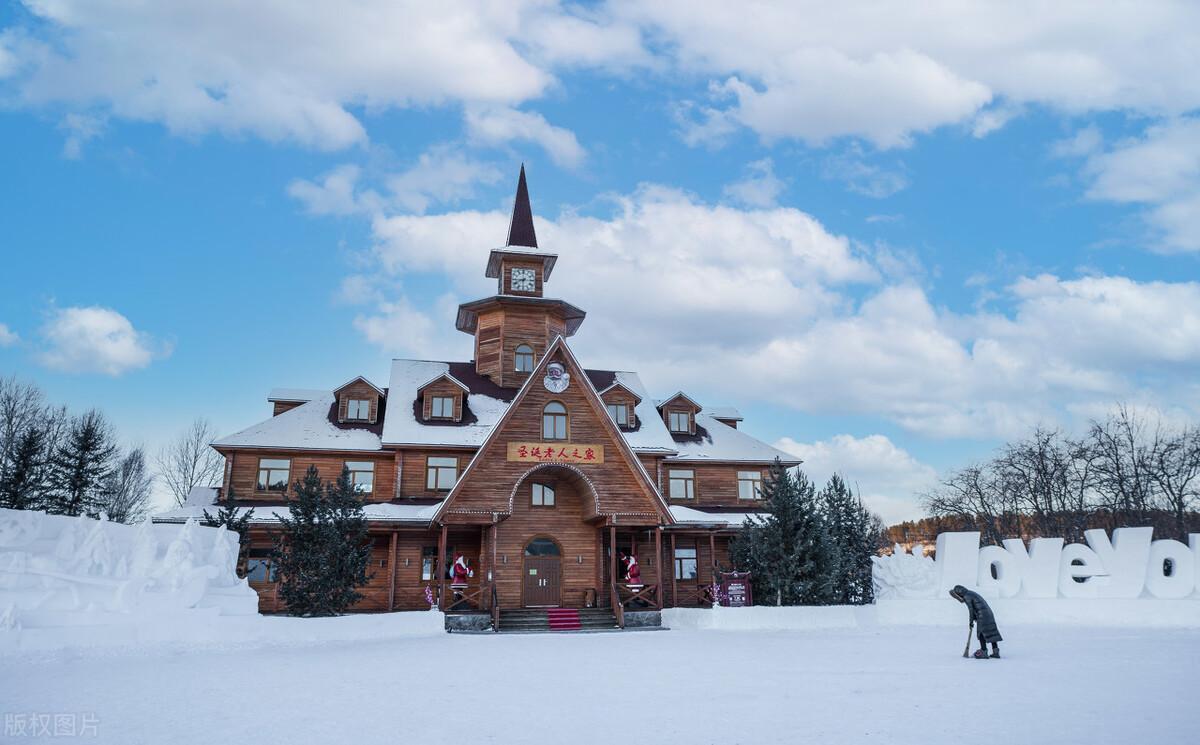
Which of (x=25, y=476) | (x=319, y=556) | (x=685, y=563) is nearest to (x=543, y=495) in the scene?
(x=685, y=563)

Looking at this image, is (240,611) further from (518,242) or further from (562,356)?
(518,242)

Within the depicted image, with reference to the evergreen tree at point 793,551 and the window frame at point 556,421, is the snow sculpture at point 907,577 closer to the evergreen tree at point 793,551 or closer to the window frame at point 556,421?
the evergreen tree at point 793,551

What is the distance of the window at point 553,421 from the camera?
25.3 meters

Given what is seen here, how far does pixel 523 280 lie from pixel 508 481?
11.0 meters

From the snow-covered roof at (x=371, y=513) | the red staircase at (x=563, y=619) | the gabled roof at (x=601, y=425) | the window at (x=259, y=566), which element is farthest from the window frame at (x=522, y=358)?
the window at (x=259, y=566)

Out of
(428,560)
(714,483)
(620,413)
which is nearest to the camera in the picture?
(428,560)

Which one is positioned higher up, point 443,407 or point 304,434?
point 443,407

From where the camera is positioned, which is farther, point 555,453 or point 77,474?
point 77,474

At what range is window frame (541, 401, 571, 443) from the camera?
25266mm

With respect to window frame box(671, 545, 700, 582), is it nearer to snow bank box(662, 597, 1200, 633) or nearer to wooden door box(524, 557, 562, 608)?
wooden door box(524, 557, 562, 608)

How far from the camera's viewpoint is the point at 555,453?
979 inches

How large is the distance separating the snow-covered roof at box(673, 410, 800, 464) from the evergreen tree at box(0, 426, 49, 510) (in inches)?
1133

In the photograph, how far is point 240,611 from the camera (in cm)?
1658

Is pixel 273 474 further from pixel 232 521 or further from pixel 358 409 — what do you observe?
pixel 232 521
